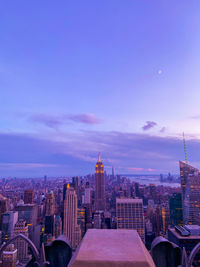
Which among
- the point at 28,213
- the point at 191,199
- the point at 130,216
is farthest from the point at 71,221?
the point at 191,199

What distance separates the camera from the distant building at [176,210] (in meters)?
79.8

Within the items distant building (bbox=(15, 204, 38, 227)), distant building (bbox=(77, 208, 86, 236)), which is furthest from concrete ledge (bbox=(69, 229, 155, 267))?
distant building (bbox=(77, 208, 86, 236))

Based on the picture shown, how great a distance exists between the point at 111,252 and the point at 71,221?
282ft

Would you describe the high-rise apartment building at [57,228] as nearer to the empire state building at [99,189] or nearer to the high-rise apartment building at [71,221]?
the high-rise apartment building at [71,221]

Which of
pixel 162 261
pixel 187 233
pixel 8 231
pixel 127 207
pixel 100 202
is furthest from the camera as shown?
pixel 100 202

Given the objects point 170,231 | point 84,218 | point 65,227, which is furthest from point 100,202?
point 170,231

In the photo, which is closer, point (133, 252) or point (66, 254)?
point (133, 252)

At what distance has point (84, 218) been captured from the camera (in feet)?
280

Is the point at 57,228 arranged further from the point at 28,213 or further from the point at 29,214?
the point at 28,213

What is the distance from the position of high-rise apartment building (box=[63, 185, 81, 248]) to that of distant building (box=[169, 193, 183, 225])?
1630 inches

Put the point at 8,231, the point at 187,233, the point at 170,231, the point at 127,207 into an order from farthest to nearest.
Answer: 1. the point at 127,207
2. the point at 8,231
3. the point at 170,231
4. the point at 187,233

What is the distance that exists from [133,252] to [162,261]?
5.71 ft

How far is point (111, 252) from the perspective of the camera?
111 inches

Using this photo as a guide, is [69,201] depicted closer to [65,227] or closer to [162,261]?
[65,227]
